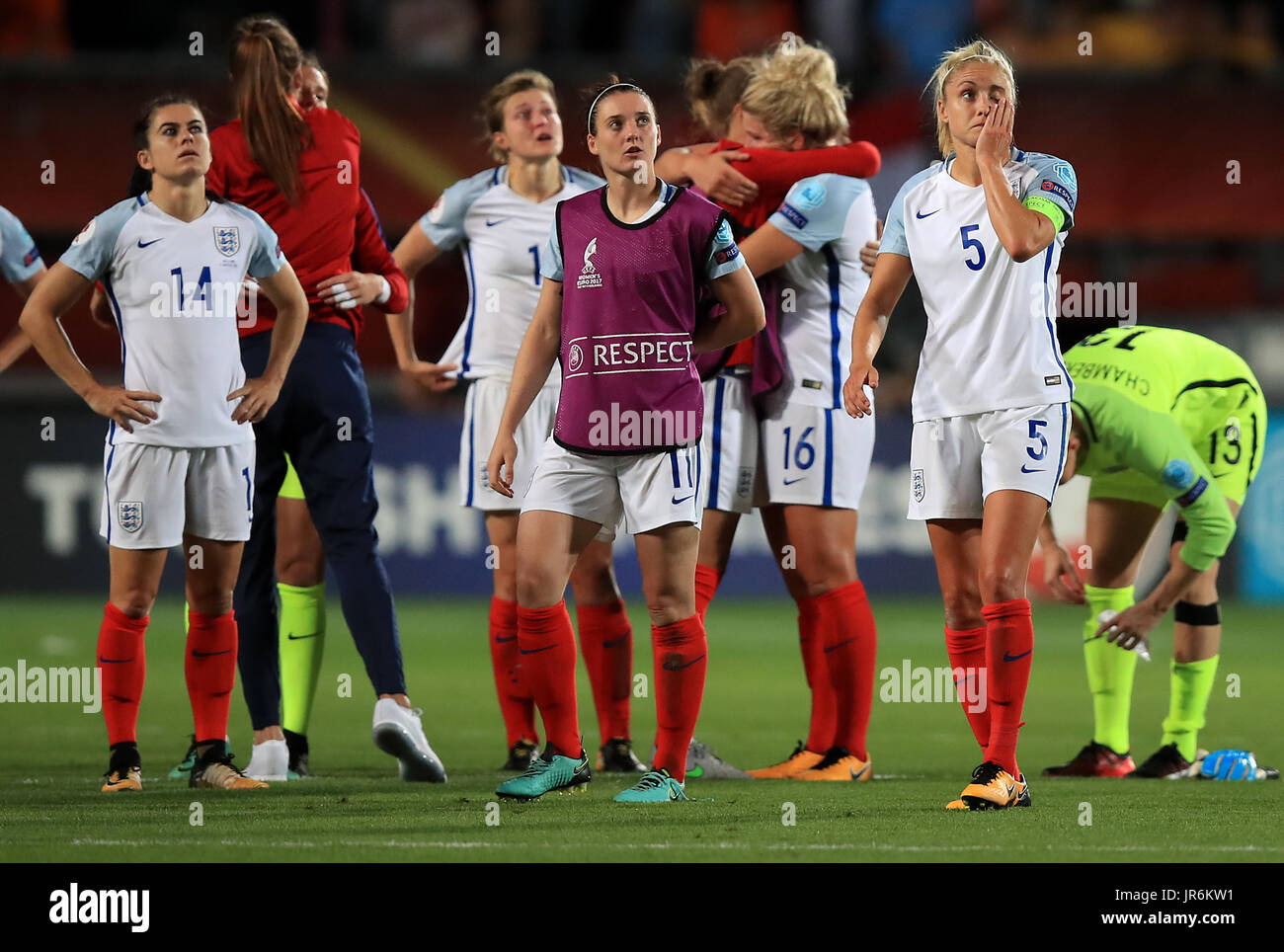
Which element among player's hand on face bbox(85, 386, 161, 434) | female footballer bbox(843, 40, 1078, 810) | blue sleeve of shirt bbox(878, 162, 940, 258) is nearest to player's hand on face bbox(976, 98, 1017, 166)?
female footballer bbox(843, 40, 1078, 810)

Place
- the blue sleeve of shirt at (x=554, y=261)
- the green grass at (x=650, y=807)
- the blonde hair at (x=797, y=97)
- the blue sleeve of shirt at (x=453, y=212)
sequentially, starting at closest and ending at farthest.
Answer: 1. the green grass at (x=650, y=807)
2. the blue sleeve of shirt at (x=554, y=261)
3. the blonde hair at (x=797, y=97)
4. the blue sleeve of shirt at (x=453, y=212)

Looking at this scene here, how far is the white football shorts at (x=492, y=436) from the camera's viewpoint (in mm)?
6730

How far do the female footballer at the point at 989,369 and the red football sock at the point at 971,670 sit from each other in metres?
0.07

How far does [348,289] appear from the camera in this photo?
641 centimetres

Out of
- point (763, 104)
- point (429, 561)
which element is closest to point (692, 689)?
point (763, 104)

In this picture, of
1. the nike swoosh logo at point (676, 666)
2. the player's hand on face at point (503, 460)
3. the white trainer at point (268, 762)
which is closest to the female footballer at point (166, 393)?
the white trainer at point (268, 762)

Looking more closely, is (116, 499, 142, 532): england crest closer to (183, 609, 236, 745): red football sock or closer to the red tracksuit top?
(183, 609, 236, 745): red football sock

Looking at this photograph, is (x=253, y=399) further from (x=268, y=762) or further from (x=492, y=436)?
(x=268, y=762)

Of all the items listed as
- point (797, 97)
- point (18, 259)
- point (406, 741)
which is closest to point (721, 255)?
point (797, 97)

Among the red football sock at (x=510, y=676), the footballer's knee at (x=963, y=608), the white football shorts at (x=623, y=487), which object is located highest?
the white football shorts at (x=623, y=487)

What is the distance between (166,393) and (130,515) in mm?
405

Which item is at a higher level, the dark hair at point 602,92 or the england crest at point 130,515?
the dark hair at point 602,92

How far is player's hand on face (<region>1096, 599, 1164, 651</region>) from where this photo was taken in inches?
246

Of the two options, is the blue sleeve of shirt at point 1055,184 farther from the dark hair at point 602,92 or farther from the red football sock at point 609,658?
the red football sock at point 609,658
